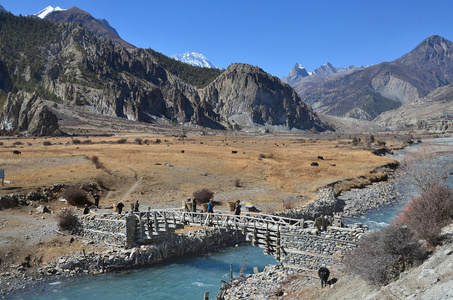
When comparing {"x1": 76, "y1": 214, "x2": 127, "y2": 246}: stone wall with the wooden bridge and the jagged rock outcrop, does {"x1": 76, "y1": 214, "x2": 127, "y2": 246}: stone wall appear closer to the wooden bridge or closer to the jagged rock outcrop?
the wooden bridge

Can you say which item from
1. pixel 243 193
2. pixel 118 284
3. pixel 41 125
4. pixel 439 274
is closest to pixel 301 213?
pixel 243 193

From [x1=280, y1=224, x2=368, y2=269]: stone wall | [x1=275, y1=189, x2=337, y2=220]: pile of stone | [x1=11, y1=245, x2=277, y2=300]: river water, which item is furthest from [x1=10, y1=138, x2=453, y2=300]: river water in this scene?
[x1=275, y1=189, x2=337, y2=220]: pile of stone

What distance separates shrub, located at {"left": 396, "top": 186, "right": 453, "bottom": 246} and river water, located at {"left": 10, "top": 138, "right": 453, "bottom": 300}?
10966 mm

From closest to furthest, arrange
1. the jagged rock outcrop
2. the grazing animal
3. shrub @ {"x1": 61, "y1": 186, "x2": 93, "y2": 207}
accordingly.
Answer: the grazing animal → shrub @ {"x1": 61, "y1": 186, "x2": 93, "y2": 207} → the jagged rock outcrop

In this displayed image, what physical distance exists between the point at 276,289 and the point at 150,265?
10094 millimetres

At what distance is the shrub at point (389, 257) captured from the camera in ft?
42.7

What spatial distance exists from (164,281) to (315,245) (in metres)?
9.76

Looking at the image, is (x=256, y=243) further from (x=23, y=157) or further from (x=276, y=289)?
(x=23, y=157)

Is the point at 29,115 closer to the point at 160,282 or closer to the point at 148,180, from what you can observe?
the point at 148,180

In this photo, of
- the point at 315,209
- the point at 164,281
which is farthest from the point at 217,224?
the point at 315,209

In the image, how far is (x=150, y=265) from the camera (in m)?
24.3

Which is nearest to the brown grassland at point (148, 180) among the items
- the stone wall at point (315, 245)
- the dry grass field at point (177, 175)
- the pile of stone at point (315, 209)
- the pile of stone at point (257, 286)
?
the dry grass field at point (177, 175)

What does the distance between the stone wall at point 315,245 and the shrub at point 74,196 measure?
23.2 metres

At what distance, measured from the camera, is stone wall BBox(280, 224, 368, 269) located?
57.6 feet
